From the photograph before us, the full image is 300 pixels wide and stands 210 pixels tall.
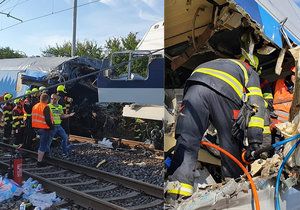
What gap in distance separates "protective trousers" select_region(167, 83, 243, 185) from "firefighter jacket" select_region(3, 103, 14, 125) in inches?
55.2

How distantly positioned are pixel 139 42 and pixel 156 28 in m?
0.08

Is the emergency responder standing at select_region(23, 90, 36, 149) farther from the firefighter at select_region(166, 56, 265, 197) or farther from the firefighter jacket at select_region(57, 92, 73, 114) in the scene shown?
the firefighter at select_region(166, 56, 265, 197)

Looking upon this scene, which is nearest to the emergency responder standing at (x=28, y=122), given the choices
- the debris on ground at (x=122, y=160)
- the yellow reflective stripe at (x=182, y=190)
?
the debris on ground at (x=122, y=160)

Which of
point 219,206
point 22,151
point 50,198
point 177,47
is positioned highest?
point 177,47

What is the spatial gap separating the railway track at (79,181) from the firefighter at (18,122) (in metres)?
0.06

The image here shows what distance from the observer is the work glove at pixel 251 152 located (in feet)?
9.07

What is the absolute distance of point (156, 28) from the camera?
1320mm

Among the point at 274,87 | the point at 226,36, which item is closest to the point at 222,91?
the point at 226,36

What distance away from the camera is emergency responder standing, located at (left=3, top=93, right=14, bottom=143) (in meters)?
1.57

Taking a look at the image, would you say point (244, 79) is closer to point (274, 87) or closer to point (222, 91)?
point (222, 91)

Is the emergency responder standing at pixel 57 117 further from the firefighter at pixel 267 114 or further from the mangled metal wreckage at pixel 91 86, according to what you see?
the firefighter at pixel 267 114

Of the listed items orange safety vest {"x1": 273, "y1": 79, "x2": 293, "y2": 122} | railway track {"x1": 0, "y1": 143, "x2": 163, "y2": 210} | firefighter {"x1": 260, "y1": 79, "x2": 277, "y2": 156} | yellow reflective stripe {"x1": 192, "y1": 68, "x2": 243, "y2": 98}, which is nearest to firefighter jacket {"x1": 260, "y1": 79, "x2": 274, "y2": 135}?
firefighter {"x1": 260, "y1": 79, "x2": 277, "y2": 156}

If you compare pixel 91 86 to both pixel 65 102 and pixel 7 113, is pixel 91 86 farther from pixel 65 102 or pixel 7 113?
pixel 7 113

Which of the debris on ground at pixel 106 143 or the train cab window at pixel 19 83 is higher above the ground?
the train cab window at pixel 19 83
